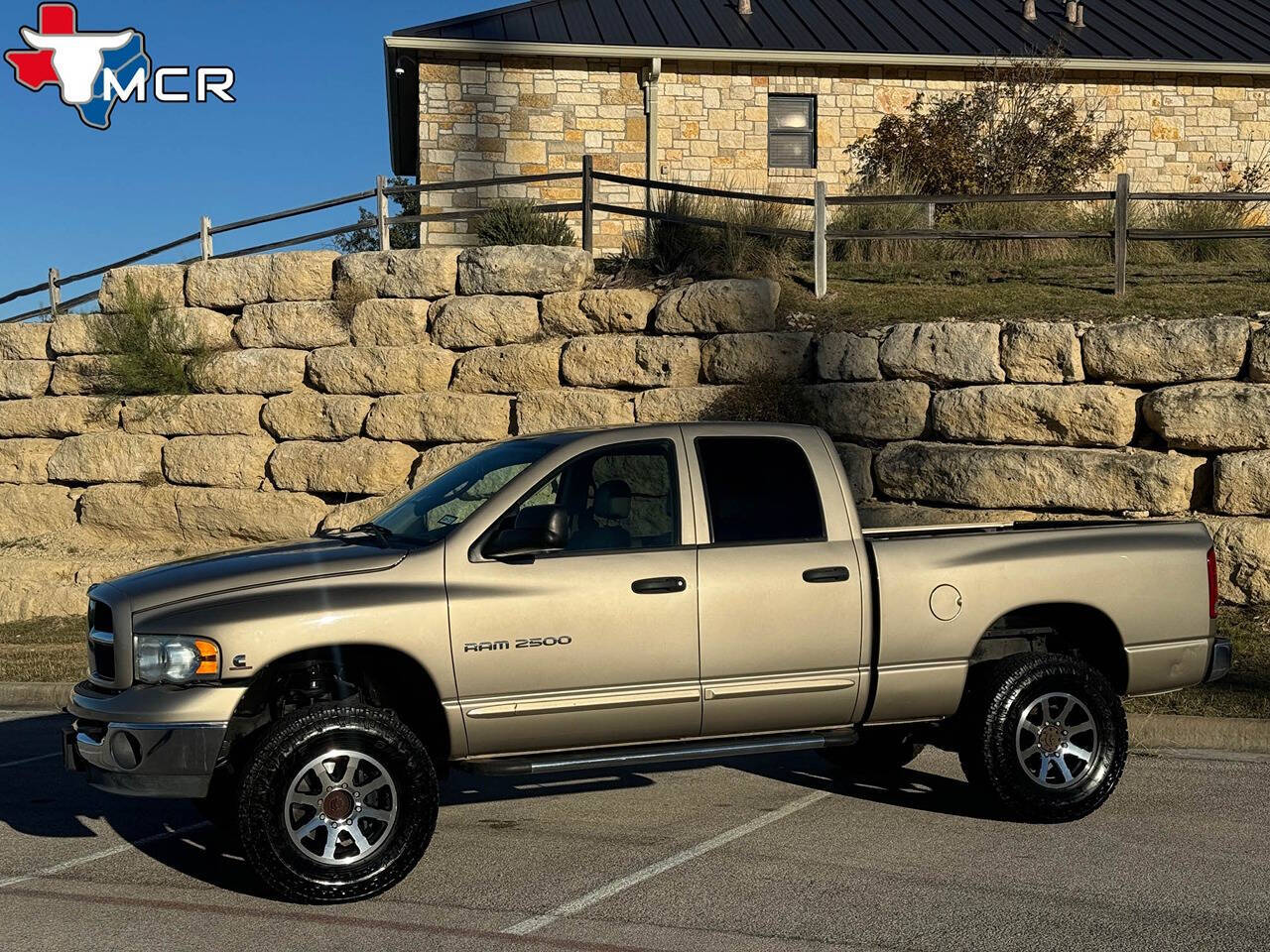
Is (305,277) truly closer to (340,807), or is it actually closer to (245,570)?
(245,570)

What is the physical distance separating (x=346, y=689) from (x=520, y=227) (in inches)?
515

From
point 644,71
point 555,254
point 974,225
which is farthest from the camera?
point 644,71

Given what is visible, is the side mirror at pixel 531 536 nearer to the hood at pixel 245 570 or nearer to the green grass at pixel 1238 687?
the hood at pixel 245 570

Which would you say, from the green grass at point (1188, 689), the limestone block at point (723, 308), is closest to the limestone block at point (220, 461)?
the green grass at point (1188, 689)

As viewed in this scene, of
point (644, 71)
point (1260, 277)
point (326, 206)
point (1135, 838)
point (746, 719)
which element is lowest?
point (1135, 838)

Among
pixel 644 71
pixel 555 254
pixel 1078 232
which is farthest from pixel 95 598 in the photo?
pixel 644 71

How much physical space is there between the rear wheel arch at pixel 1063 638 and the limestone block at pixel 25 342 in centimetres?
1522

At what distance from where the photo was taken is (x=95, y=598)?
20.8 ft

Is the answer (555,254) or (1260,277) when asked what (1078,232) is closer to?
(1260,277)

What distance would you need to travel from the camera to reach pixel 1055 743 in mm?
6984

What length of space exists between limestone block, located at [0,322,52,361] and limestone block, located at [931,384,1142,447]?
12.0 meters

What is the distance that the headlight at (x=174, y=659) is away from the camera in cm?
586

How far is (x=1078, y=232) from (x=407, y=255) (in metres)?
7.71

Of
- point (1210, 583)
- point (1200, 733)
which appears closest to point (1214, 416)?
point (1200, 733)
